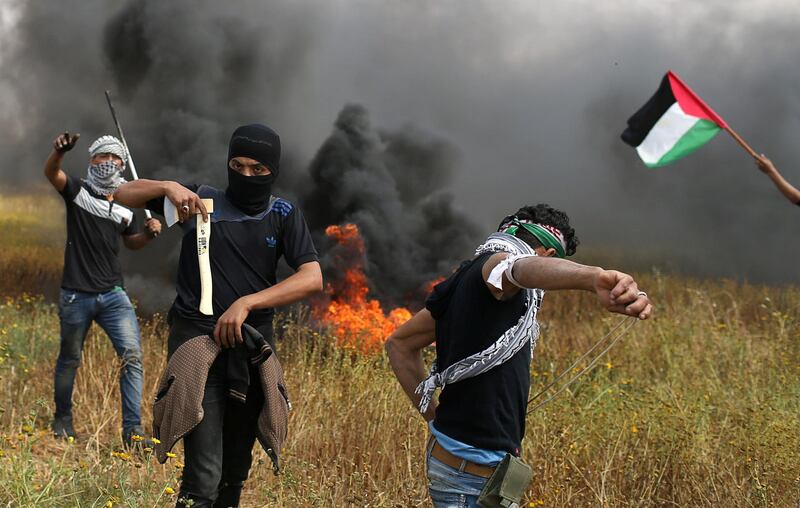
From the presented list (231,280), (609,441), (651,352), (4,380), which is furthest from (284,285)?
(651,352)

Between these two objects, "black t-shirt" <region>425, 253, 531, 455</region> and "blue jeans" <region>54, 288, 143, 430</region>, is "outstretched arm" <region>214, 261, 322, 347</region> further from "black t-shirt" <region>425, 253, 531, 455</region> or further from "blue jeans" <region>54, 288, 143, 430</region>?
"blue jeans" <region>54, 288, 143, 430</region>

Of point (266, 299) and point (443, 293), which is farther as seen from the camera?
point (266, 299)


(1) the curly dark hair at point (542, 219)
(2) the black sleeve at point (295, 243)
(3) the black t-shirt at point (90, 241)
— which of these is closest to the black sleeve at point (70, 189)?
(3) the black t-shirt at point (90, 241)

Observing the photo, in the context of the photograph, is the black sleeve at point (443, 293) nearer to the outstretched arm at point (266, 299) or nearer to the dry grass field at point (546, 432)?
the outstretched arm at point (266, 299)

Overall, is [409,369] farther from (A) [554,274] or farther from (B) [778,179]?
(B) [778,179]

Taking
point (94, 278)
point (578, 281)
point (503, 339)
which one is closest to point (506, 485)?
point (503, 339)

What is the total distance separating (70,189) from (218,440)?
10.1 feet

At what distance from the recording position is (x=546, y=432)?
5.30 metres

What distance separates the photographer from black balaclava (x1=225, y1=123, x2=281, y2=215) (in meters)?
3.67

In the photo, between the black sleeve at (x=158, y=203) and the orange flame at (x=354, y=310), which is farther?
the orange flame at (x=354, y=310)

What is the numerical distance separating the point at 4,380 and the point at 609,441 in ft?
13.7

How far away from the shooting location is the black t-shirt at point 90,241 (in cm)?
595

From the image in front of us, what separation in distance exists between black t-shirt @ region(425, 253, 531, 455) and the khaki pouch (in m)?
0.08

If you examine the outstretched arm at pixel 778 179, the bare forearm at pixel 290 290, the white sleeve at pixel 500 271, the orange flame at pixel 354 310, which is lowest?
the orange flame at pixel 354 310
